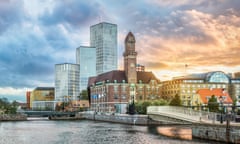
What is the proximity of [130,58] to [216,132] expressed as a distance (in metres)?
129

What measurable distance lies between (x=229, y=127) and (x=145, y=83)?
141004 millimetres

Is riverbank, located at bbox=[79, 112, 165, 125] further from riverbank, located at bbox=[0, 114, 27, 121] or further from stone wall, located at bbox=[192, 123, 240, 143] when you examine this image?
stone wall, located at bbox=[192, 123, 240, 143]

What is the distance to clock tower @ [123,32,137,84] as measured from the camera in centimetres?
17562

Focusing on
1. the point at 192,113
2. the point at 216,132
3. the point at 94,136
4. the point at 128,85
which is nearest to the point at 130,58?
the point at 128,85

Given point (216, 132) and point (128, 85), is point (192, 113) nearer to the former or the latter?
point (216, 132)

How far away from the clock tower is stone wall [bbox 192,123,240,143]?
123 metres

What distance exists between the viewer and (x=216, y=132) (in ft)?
157

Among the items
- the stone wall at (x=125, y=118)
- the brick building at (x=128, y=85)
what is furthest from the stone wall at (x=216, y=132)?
the brick building at (x=128, y=85)

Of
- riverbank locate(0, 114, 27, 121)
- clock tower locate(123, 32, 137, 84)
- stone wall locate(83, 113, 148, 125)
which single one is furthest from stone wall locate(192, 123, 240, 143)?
clock tower locate(123, 32, 137, 84)

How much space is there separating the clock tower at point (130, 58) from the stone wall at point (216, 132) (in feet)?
403

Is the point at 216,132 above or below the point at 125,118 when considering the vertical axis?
above

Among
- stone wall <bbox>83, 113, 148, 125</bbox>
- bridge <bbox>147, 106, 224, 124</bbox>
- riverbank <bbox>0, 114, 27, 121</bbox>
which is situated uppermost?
bridge <bbox>147, 106, 224, 124</bbox>

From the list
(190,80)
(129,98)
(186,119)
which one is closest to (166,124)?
(186,119)

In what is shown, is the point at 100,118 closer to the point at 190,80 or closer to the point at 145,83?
the point at 145,83
